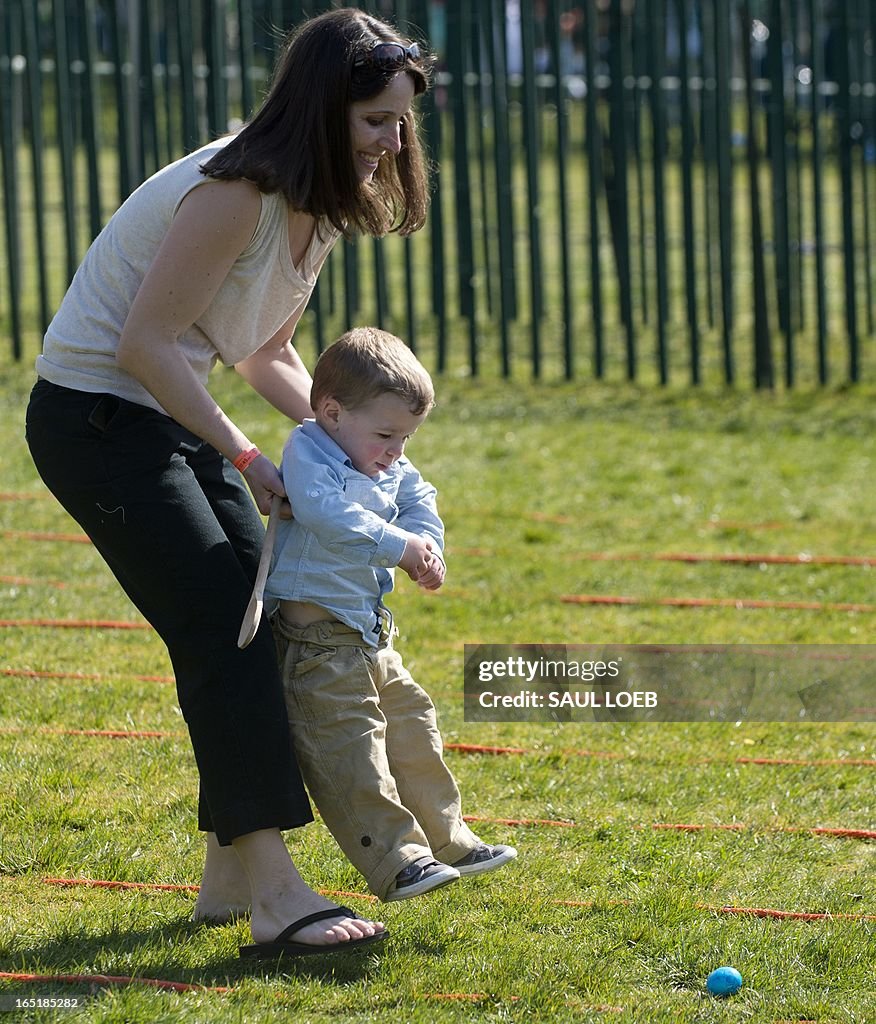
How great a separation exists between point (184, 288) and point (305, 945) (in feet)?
4.27

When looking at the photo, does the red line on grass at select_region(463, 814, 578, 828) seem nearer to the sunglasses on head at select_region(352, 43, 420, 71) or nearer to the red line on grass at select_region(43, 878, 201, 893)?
the red line on grass at select_region(43, 878, 201, 893)

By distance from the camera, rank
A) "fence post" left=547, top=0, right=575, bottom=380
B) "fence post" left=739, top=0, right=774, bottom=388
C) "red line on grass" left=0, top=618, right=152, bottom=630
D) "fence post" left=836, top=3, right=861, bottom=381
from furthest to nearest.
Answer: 1. "fence post" left=836, top=3, right=861, bottom=381
2. "fence post" left=739, top=0, right=774, bottom=388
3. "fence post" left=547, top=0, right=575, bottom=380
4. "red line on grass" left=0, top=618, right=152, bottom=630

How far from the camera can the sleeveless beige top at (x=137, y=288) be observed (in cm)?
313

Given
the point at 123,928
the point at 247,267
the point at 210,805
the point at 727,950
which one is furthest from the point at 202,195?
the point at 727,950

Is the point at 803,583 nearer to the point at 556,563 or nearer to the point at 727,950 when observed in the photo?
the point at 556,563

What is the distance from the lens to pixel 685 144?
34.7ft

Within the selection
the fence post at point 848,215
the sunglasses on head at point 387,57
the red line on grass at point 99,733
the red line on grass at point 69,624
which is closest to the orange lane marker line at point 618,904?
the red line on grass at point 99,733

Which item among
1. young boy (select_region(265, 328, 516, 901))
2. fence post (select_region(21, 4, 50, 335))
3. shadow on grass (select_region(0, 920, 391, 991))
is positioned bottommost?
shadow on grass (select_region(0, 920, 391, 991))

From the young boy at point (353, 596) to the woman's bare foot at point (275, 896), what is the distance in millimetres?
113

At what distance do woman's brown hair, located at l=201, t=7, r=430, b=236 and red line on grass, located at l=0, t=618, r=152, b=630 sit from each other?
2809 mm

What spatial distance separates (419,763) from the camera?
3449 mm

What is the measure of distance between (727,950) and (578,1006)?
42 centimetres

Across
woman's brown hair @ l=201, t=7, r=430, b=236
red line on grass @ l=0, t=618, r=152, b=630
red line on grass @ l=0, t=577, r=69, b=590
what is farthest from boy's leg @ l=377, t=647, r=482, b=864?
red line on grass @ l=0, t=577, r=69, b=590

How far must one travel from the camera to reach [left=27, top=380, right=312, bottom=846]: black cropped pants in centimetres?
316
